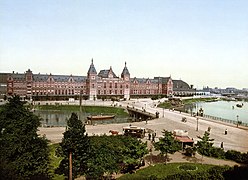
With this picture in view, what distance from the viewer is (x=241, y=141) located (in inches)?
1564

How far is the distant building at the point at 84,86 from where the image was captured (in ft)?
356

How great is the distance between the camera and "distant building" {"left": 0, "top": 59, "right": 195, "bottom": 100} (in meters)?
109

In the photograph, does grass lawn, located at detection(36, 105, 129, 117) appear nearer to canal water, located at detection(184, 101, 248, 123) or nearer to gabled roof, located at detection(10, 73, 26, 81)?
canal water, located at detection(184, 101, 248, 123)

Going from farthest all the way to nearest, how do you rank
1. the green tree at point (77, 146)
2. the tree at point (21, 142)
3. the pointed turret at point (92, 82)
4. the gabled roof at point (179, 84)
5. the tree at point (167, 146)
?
the gabled roof at point (179, 84)
the pointed turret at point (92, 82)
the tree at point (167, 146)
the green tree at point (77, 146)
the tree at point (21, 142)

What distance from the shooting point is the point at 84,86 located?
123375mm

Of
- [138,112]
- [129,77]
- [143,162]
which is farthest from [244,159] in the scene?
[129,77]

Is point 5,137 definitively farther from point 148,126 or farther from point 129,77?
point 129,77

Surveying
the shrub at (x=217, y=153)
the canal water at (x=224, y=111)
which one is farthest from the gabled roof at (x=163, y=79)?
the shrub at (x=217, y=153)

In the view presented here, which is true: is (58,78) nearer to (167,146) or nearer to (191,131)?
(191,131)

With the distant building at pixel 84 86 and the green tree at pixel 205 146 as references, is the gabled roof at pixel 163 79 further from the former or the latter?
the green tree at pixel 205 146

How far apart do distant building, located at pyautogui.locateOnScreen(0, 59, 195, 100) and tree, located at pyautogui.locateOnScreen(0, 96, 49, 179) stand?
Answer: 84.2 metres

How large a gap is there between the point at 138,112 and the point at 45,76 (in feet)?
184

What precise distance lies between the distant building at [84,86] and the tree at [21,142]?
8421cm

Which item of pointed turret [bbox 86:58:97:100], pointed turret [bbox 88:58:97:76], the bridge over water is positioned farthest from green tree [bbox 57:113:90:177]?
pointed turret [bbox 88:58:97:76]
